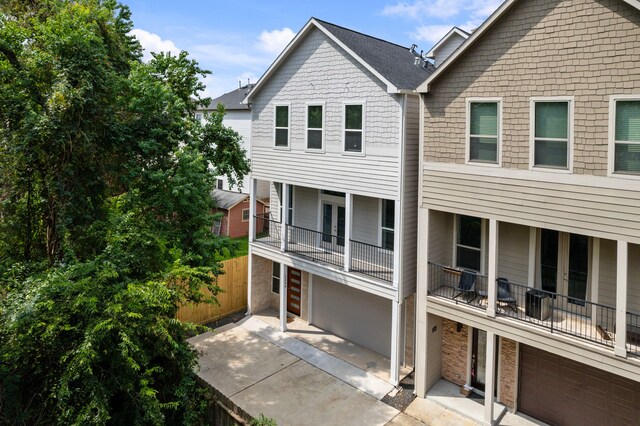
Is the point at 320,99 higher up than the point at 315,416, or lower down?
higher up

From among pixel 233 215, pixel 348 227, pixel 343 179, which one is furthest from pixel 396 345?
pixel 233 215

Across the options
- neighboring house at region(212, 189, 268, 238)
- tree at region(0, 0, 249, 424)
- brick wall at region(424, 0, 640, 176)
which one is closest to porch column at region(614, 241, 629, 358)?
brick wall at region(424, 0, 640, 176)

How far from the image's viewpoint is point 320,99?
1366 cm

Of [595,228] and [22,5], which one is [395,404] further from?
[22,5]

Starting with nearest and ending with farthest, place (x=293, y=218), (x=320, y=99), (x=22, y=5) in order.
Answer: (x=320, y=99) < (x=22, y=5) < (x=293, y=218)

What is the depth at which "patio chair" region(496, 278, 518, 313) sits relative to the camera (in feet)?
34.3

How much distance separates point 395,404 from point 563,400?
4097mm

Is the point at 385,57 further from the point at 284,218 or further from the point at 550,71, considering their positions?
the point at 284,218

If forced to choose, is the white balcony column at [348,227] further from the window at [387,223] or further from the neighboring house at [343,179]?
the window at [387,223]

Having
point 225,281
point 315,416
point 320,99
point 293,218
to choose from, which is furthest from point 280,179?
point 315,416

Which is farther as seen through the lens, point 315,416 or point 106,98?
point 106,98

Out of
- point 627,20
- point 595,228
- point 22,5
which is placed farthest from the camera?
point 22,5

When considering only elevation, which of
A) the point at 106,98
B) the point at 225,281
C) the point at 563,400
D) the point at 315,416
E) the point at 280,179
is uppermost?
the point at 106,98

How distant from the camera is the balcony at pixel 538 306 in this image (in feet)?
30.2
